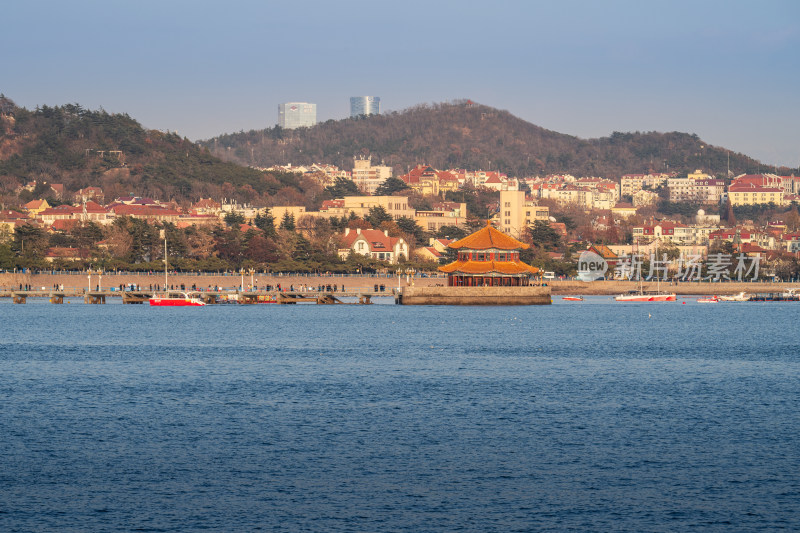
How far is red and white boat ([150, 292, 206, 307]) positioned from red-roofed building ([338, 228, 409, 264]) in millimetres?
35273

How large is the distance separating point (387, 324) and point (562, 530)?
46.0 meters

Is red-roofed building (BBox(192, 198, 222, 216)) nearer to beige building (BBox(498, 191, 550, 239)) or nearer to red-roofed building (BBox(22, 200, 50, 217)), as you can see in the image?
red-roofed building (BBox(22, 200, 50, 217))

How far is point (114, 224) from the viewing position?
111312 mm

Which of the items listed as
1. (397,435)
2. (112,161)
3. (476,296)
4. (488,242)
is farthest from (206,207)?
(397,435)

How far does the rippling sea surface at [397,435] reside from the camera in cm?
2003

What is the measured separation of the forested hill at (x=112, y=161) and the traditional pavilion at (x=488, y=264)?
9222 cm

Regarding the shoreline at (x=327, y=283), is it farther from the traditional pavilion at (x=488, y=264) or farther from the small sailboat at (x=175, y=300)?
the traditional pavilion at (x=488, y=264)

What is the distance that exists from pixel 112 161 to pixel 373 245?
6831 cm

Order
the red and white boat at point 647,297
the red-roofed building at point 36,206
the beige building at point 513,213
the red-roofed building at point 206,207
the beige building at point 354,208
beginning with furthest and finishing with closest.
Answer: the beige building at point 513,213, the red-roofed building at point 206,207, the beige building at point 354,208, the red-roofed building at point 36,206, the red and white boat at point 647,297

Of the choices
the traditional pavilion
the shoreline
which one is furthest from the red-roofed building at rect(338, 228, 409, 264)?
the traditional pavilion

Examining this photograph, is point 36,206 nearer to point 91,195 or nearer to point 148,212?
point 91,195

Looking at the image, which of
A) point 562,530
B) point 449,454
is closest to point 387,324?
point 449,454

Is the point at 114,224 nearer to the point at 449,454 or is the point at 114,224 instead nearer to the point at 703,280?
the point at 703,280

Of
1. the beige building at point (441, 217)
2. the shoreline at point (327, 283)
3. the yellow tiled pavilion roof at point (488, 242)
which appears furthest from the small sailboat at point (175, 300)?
the beige building at point (441, 217)
